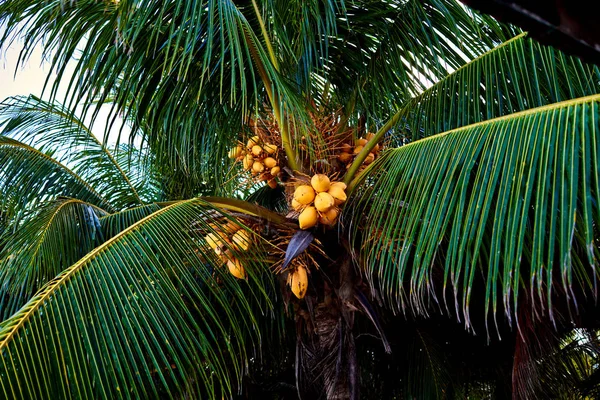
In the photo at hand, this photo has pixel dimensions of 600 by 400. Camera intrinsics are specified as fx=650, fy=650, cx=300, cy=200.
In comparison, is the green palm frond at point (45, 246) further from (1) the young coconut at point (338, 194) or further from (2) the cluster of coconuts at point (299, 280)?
(1) the young coconut at point (338, 194)

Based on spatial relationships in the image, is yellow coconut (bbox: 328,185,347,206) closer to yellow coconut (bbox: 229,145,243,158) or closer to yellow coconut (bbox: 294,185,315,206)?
yellow coconut (bbox: 294,185,315,206)

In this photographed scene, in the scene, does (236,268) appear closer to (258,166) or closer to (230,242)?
(230,242)

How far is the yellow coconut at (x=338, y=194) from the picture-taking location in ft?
9.02

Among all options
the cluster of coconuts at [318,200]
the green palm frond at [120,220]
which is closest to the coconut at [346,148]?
the cluster of coconuts at [318,200]

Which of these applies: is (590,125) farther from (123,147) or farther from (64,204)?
(123,147)

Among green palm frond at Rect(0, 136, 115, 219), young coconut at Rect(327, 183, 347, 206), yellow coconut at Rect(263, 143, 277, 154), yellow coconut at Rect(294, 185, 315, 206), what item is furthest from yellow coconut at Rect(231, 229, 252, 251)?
green palm frond at Rect(0, 136, 115, 219)

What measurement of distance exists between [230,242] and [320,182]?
0.46 m

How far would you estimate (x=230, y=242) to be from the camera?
2.76 m

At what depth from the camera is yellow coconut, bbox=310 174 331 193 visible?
277 centimetres

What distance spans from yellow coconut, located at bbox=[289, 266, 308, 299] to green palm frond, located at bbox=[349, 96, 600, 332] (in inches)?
11.8

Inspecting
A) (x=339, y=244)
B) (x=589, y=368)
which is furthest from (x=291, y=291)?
(x=589, y=368)

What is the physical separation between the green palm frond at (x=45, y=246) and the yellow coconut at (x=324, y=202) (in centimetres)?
162

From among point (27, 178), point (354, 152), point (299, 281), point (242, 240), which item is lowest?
point (299, 281)

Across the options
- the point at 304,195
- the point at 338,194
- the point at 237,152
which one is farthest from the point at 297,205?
the point at 237,152
